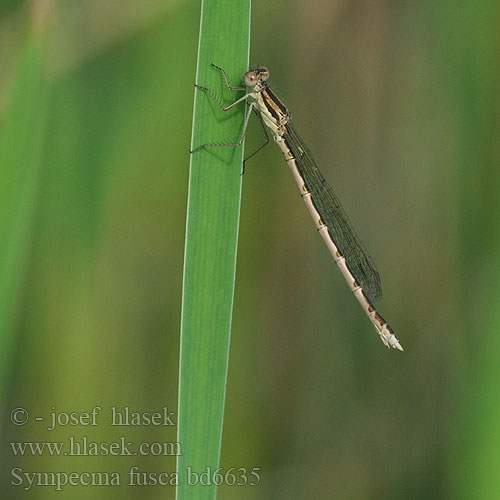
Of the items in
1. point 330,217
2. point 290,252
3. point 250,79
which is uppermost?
point 250,79

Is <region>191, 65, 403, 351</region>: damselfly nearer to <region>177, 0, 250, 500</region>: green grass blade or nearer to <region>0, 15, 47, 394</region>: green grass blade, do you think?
<region>177, 0, 250, 500</region>: green grass blade

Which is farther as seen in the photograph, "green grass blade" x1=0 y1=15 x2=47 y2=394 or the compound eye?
the compound eye

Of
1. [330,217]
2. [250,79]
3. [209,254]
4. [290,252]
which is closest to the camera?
[209,254]

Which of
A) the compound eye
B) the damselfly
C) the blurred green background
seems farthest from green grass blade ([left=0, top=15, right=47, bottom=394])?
the damselfly

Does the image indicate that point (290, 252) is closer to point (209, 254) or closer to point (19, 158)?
point (209, 254)

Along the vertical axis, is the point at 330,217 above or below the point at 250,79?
below

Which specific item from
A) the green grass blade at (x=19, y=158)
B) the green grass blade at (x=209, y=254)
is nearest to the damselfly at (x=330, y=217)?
the green grass blade at (x=209, y=254)

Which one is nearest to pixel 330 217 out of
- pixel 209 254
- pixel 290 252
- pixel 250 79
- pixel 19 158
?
pixel 290 252
